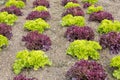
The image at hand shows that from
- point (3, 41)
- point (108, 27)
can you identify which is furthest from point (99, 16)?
point (3, 41)

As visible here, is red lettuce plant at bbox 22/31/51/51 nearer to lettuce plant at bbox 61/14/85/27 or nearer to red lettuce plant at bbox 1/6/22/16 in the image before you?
lettuce plant at bbox 61/14/85/27

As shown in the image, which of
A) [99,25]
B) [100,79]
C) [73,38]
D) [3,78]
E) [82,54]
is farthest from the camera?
[99,25]

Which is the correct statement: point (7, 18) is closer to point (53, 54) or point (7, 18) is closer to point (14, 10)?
point (14, 10)

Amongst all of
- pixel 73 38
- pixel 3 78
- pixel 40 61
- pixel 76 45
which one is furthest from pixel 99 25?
pixel 3 78

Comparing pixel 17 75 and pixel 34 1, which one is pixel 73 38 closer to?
pixel 17 75

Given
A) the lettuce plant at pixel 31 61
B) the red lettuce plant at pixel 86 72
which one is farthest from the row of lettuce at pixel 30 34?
the red lettuce plant at pixel 86 72

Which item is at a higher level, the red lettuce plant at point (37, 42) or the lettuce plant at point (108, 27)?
the lettuce plant at point (108, 27)

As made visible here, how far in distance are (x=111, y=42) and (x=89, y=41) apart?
2.54 feet

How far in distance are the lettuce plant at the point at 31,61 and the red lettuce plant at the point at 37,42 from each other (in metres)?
0.86

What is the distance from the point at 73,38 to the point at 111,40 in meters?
1.54

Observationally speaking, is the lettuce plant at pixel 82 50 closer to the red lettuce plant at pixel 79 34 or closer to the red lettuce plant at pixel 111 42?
the red lettuce plant at pixel 111 42

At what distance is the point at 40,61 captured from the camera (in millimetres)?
10352

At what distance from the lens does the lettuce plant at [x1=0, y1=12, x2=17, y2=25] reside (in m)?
13.7

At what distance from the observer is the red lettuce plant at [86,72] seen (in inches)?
367
